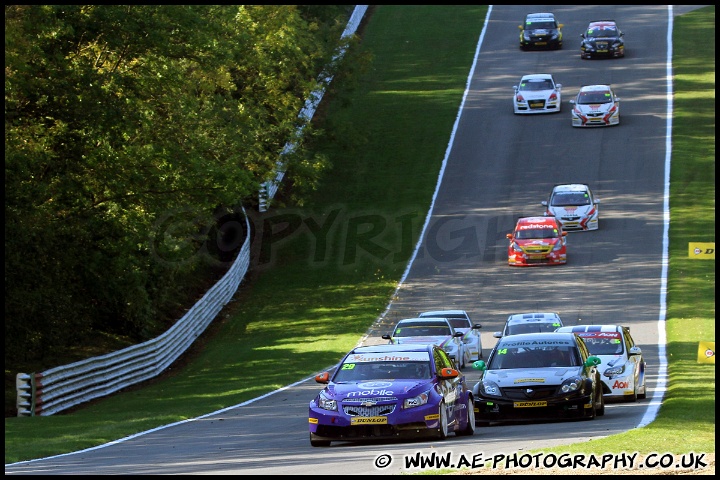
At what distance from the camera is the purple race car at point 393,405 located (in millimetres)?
16172

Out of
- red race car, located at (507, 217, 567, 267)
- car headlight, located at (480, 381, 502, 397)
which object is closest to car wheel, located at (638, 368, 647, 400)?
car headlight, located at (480, 381, 502, 397)

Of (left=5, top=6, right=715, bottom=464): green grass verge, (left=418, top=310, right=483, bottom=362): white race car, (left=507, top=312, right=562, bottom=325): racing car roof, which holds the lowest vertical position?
(left=5, top=6, right=715, bottom=464): green grass verge

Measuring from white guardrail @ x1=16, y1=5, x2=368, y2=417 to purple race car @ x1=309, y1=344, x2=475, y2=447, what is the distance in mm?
10060

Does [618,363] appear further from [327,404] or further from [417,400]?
[327,404]

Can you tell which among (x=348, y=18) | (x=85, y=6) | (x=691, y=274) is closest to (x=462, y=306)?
(x=691, y=274)

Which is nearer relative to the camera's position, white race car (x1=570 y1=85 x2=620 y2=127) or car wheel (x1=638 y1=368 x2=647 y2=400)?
car wheel (x1=638 y1=368 x2=647 y2=400)

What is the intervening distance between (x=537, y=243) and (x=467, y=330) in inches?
525

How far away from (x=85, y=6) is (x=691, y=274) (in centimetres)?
2315

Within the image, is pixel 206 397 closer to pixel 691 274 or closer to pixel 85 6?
pixel 85 6

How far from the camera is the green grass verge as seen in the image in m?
20.7

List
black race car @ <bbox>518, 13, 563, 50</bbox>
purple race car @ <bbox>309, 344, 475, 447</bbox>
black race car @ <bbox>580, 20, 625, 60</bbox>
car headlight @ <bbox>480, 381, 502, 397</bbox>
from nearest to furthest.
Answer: purple race car @ <bbox>309, 344, 475, 447</bbox>
car headlight @ <bbox>480, 381, 502, 397</bbox>
black race car @ <bbox>580, 20, 625, 60</bbox>
black race car @ <bbox>518, 13, 563, 50</bbox>

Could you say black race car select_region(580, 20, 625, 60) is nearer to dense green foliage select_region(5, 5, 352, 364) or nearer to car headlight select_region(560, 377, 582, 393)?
dense green foliage select_region(5, 5, 352, 364)

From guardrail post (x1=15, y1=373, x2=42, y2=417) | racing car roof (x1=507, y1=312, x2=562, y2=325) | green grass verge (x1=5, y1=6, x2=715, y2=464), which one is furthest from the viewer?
racing car roof (x1=507, y1=312, x2=562, y2=325)

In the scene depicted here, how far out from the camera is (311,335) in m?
36.2
